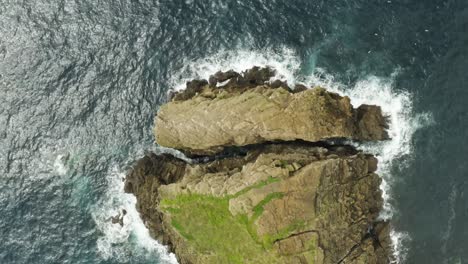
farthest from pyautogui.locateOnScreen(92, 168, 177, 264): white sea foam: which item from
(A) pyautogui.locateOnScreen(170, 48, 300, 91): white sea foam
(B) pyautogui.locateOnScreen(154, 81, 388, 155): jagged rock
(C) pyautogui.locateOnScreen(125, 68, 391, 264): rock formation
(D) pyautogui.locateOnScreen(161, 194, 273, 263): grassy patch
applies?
(A) pyautogui.locateOnScreen(170, 48, 300, 91): white sea foam

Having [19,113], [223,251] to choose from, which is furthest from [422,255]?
[19,113]

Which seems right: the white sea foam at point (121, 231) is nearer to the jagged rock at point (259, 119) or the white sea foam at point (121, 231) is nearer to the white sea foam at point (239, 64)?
the jagged rock at point (259, 119)

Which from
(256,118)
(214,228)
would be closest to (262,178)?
(256,118)

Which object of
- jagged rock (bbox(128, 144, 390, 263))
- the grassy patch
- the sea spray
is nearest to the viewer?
jagged rock (bbox(128, 144, 390, 263))

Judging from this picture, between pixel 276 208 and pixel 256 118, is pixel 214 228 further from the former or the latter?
pixel 256 118

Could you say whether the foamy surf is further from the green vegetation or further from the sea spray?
the green vegetation

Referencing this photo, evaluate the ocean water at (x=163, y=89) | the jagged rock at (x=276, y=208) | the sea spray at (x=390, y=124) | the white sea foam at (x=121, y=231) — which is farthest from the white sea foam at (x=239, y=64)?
the white sea foam at (x=121, y=231)

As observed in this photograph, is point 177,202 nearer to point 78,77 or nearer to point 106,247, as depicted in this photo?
point 106,247
